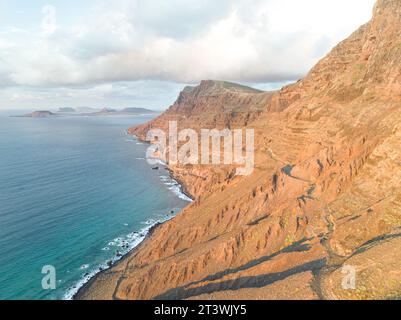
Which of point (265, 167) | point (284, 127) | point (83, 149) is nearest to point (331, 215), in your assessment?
point (265, 167)

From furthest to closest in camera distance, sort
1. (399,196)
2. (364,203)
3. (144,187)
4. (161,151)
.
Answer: (161,151), (144,187), (364,203), (399,196)

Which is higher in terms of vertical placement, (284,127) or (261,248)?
(284,127)

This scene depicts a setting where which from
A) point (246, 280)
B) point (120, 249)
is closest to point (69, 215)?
point (120, 249)

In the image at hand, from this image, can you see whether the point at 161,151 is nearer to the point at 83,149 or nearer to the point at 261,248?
the point at 83,149
